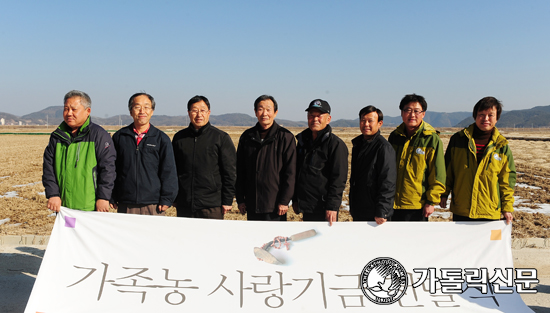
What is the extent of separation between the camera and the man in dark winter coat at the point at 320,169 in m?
3.72

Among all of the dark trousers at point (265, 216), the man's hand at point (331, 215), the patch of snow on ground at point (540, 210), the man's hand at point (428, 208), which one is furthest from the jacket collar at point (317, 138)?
the patch of snow on ground at point (540, 210)

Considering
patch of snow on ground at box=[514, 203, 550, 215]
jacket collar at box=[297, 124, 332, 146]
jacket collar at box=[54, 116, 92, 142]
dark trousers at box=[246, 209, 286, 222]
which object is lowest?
patch of snow on ground at box=[514, 203, 550, 215]

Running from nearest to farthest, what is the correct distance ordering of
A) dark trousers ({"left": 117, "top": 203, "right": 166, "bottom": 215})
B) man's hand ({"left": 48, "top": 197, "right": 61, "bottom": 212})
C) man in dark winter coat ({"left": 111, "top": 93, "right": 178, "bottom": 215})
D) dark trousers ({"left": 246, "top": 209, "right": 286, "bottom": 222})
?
1. man's hand ({"left": 48, "top": 197, "right": 61, "bottom": 212})
2. man in dark winter coat ({"left": 111, "top": 93, "right": 178, "bottom": 215})
3. dark trousers ({"left": 117, "top": 203, "right": 166, "bottom": 215})
4. dark trousers ({"left": 246, "top": 209, "right": 286, "bottom": 222})

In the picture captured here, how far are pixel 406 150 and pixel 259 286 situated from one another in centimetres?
214

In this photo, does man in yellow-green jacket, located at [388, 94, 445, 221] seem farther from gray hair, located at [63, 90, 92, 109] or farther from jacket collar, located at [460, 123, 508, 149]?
gray hair, located at [63, 90, 92, 109]

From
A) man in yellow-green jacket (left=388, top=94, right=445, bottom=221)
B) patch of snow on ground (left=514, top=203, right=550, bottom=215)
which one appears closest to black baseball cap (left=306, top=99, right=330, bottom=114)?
man in yellow-green jacket (left=388, top=94, right=445, bottom=221)

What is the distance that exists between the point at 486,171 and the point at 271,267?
2.46 meters

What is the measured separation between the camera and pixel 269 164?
394 centimetres

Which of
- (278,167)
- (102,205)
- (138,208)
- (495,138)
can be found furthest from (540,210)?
(102,205)

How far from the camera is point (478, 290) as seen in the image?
11.5 feet

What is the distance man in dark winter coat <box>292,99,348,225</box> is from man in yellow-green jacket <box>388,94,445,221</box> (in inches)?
25.8

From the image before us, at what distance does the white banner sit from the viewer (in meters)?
3.30

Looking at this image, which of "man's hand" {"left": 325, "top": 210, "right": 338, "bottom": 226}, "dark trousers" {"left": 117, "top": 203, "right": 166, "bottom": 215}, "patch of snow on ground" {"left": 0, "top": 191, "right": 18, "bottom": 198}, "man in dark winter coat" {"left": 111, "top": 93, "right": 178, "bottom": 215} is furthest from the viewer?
"patch of snow on ground" {"left": 0, "top": 191, "right": 18, "bottom": 198}

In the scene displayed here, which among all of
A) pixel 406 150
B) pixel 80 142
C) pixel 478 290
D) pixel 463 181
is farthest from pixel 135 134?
pixel 478 290
